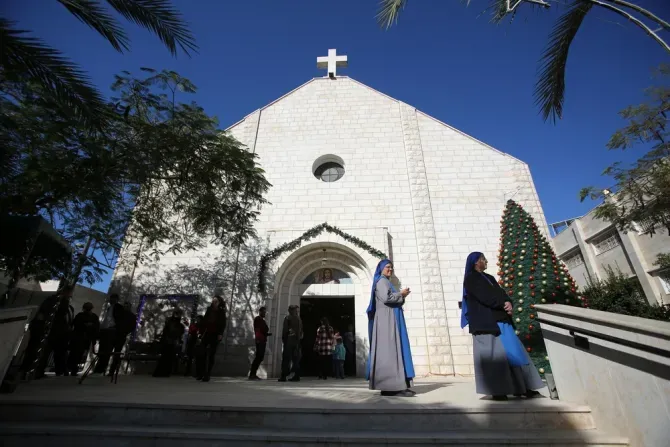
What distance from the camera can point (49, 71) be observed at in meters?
3.29

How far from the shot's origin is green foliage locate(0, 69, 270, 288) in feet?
15.3

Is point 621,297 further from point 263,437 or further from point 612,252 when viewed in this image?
point 263,437

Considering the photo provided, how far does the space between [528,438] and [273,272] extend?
7.31m

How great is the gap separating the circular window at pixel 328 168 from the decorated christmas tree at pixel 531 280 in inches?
219

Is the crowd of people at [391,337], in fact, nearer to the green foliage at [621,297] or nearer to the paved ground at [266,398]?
the paved ground at [266,398]

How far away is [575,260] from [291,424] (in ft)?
79.7

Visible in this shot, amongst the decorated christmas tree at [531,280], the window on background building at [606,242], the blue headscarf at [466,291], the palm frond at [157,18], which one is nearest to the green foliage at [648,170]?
the decorated christmas tree at [531,280]

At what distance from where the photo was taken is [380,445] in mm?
2521

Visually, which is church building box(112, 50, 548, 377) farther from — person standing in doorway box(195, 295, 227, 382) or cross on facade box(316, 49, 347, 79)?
cross on facade box(316, 49, 347, 79)

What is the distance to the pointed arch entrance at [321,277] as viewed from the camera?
29.0 feet

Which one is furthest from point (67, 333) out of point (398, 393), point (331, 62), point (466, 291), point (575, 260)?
point (575, 260)

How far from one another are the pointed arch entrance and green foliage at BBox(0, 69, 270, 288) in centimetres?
180

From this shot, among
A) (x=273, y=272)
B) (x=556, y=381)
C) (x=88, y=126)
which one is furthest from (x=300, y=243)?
(x=556, y=381)

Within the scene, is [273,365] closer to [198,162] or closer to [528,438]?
[198,162]
